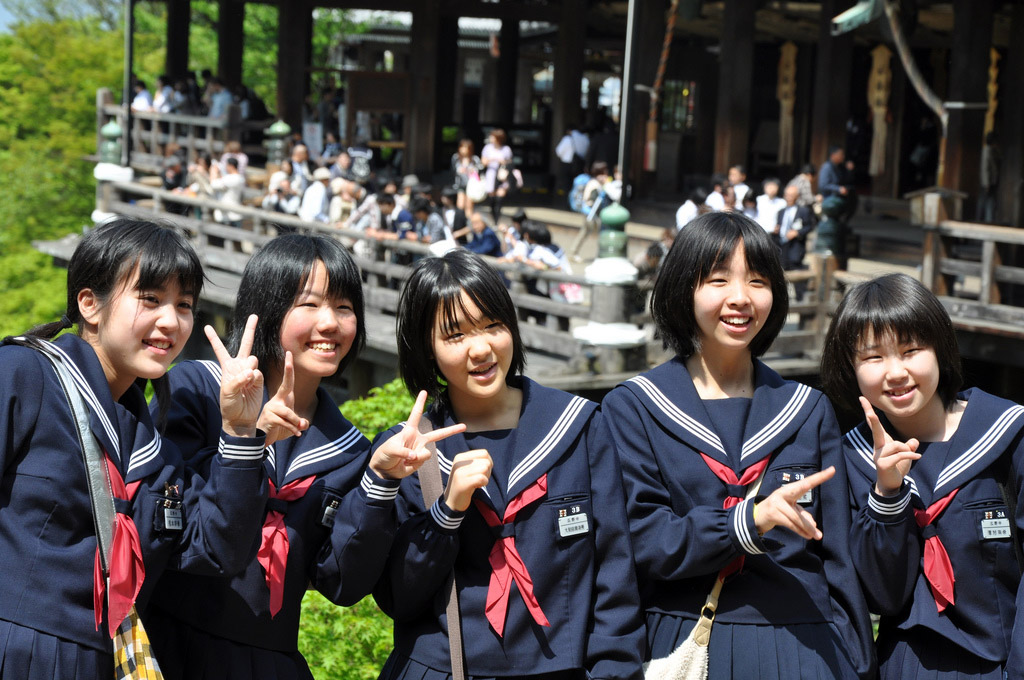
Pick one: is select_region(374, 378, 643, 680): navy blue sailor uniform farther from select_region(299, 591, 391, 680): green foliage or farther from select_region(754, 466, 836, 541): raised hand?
select_region(299, 591, 391, 680): green foliage

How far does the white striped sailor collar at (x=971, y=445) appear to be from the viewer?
2.76 m

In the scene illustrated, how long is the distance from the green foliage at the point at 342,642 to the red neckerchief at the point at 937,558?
2.08 meters

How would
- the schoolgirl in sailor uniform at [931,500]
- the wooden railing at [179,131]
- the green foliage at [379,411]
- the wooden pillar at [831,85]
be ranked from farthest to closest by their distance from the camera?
the wooden railing at [179,131] < the wooden pillar at [831,85] < the green foliage at [379,411] < the schoolgirl in sailor uniform at [931,500]

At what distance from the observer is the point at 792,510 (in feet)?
7.93

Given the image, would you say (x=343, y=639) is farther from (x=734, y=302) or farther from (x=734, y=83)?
(x=734, y=83)

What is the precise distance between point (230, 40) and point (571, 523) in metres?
19.2

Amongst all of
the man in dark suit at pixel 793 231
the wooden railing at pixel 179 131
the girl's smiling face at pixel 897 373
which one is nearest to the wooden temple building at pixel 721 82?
the wooden railing at pixel 179 131

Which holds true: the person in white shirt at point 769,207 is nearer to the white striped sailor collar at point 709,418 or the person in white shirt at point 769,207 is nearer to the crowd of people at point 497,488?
the crowd of people at point 497,488

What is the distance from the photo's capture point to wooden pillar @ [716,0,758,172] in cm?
1410

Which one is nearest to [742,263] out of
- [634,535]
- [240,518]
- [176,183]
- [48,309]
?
[634,535]

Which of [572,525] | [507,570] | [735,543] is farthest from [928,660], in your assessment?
[507,570]

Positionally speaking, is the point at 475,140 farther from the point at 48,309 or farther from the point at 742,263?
the point at 742,263

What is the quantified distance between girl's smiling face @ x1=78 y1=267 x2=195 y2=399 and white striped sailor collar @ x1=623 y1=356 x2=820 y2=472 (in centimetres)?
108

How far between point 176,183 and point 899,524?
584 inches
